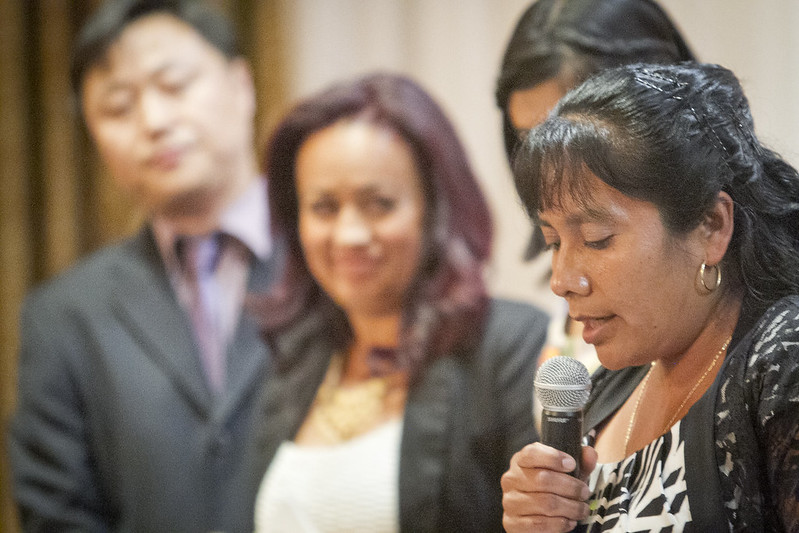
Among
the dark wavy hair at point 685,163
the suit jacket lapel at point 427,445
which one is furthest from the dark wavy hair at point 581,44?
the suit jacket lapel at point 427,445

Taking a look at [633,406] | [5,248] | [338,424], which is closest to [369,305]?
[338,424]

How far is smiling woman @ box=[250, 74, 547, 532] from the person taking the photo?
1.29 metres

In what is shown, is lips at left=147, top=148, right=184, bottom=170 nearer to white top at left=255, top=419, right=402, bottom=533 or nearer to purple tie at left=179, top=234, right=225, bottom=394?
purple tie at left=179, top=234, right=225, bottom=394

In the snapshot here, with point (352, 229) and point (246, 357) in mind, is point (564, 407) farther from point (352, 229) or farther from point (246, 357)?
point (246, 357)

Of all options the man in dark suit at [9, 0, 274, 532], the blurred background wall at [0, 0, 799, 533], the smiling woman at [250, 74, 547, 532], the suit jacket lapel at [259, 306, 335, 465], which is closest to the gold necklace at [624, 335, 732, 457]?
the smiling woman at [250, 74, 547, 532]

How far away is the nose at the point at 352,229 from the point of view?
Result: 4.38 ft

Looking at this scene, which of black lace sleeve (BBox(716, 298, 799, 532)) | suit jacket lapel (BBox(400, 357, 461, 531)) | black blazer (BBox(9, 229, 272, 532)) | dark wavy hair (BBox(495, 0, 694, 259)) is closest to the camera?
black lace sleeve (BBox(716, 298, 799, 532))

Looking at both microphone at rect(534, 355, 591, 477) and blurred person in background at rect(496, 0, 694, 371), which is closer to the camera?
microphone at rect(534, 355, 591, 477)

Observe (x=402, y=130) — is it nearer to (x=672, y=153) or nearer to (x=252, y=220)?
(x=252, y=220)

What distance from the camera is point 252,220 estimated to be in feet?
5.89

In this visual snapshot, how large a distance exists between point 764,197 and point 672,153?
0.27ft

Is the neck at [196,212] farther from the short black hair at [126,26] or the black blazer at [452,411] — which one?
the black blazer at [452,411]

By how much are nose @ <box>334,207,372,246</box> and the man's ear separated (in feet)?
2.30

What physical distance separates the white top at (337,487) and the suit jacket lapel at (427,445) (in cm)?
2
